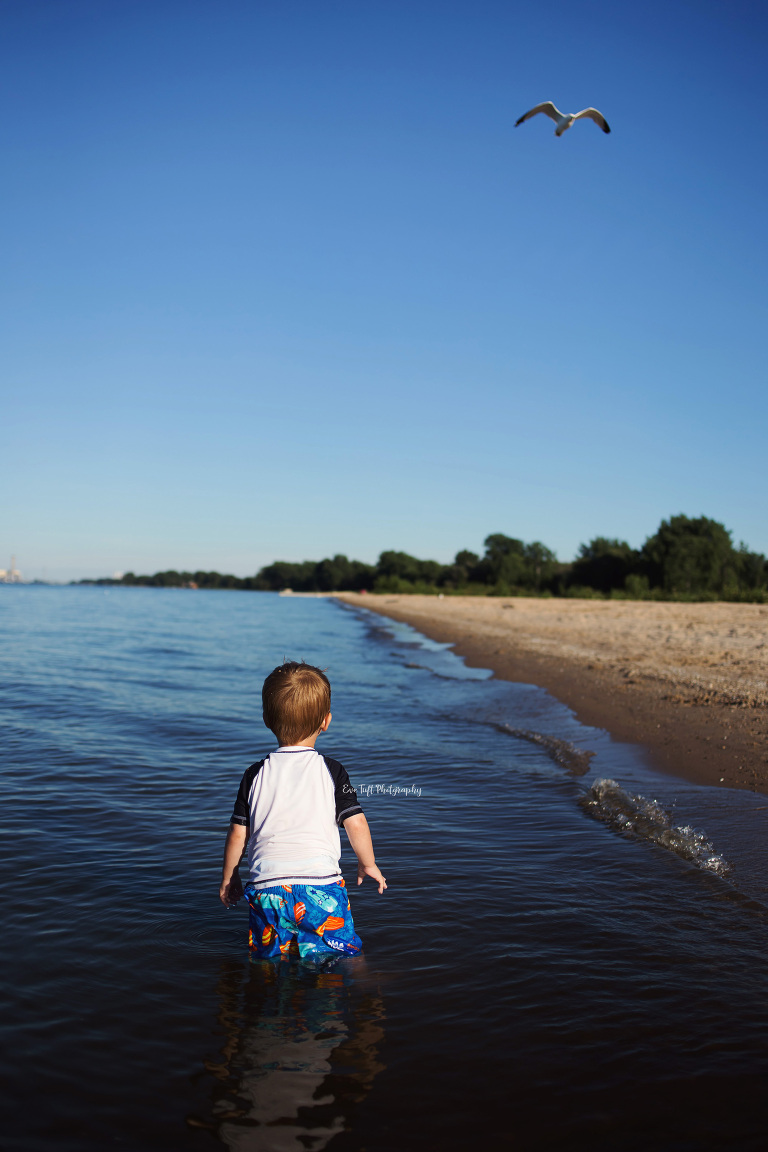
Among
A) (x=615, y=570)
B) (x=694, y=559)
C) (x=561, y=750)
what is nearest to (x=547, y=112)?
(x=561, y=750)

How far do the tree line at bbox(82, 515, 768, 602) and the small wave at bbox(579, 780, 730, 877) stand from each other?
135 feet

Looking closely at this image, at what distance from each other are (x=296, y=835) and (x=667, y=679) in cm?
1129

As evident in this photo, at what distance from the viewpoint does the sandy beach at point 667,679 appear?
798cm

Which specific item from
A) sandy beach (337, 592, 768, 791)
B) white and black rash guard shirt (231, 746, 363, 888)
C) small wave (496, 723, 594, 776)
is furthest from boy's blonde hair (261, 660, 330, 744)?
sandy beach (337, 592, 768, 791)

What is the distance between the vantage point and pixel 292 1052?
288cm

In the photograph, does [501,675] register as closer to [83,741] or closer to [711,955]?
[83,741]

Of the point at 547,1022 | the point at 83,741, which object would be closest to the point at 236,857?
the point at 547,1022

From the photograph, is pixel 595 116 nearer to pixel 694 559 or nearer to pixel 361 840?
pixel 361 840

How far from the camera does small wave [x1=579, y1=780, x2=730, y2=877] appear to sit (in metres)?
4.95

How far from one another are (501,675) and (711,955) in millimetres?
12623

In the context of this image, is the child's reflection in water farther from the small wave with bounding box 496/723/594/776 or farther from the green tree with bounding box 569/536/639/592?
the green tree with bounding box 569/536/639/592

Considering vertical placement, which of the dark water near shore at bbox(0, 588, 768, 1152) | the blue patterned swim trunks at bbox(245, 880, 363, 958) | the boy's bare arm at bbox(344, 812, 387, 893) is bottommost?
the dark water near shore at bbox(0, 588, 768, 1152)

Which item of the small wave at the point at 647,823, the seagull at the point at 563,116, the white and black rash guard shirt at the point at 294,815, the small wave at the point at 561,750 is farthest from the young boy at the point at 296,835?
the seagull at the point at 563,116

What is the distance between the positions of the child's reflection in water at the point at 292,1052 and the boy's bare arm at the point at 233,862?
17.1 inches
